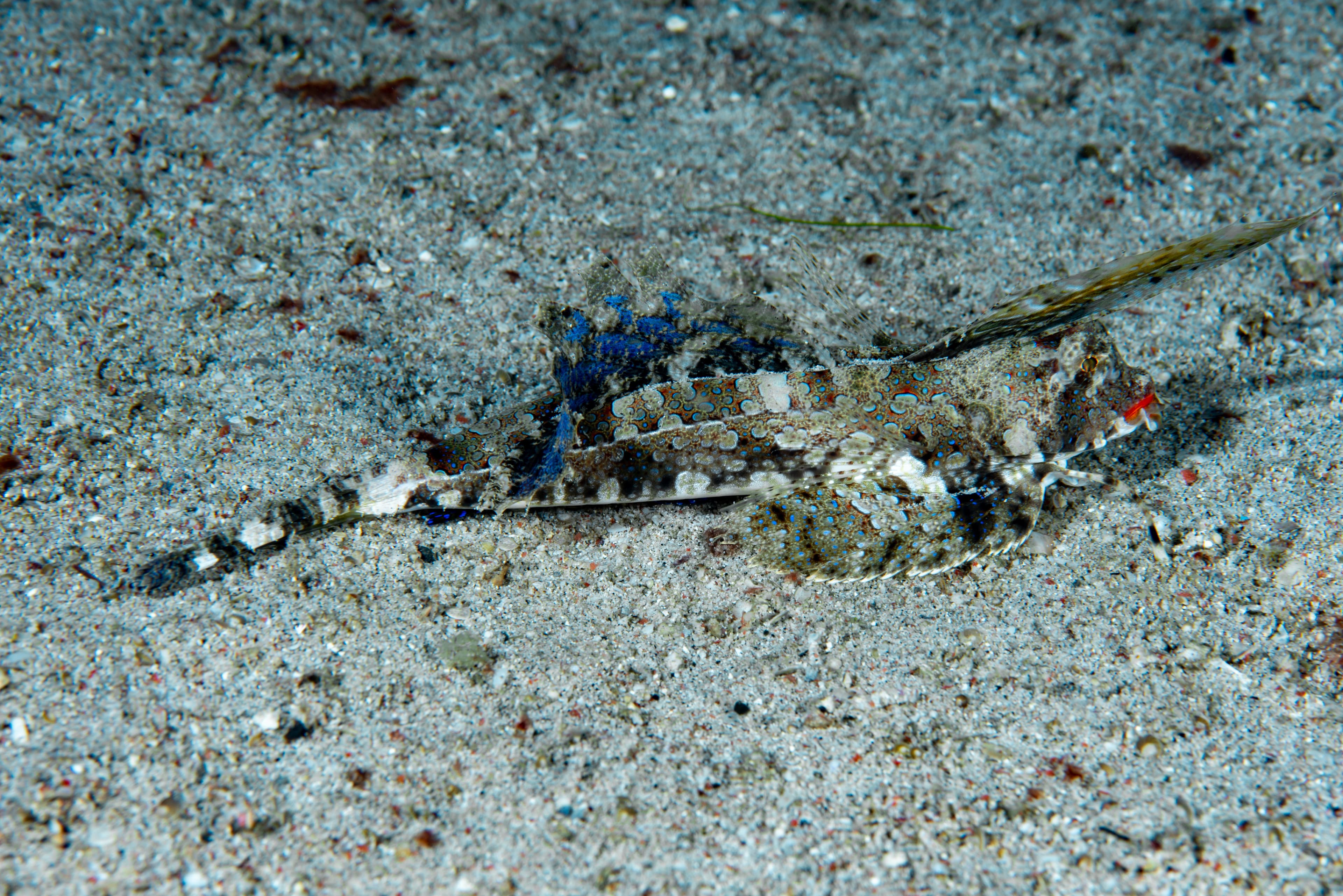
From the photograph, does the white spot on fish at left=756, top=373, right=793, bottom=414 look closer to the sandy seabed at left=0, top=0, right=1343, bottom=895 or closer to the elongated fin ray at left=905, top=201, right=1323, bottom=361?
the elongated fin ray at left=905, top=201, right=1323, bottom=361

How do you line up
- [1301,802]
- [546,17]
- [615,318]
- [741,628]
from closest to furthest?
[1301,802] → [741,628] → [615,318] → [546,17]

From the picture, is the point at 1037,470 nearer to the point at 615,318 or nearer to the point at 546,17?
the point at 615,318

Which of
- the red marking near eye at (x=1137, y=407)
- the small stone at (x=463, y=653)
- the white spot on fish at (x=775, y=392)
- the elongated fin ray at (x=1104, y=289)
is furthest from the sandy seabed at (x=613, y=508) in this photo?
the elongated fin ray at (x=1104, y=289)

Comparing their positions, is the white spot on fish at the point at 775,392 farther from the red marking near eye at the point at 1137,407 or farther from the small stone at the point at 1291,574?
the small stone at the point at 1291,574

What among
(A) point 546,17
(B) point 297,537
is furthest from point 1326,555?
(A) point 546,17

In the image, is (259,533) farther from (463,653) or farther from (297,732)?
(463,653)

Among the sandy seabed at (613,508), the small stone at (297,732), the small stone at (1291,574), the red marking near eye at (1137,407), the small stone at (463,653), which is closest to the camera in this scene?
the sandy seabed at (613,508)

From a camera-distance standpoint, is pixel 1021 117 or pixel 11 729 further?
pixel 1021 117

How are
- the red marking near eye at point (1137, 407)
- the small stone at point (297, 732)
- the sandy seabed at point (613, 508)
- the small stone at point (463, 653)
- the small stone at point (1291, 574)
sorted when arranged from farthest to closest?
the red marking near eye at point (1137, 407)
the small stone at point (1291, 574)
the small stone at point (463, 653)
the small stone at point (297, 732)
the sandy seabed at point (613, 508)
